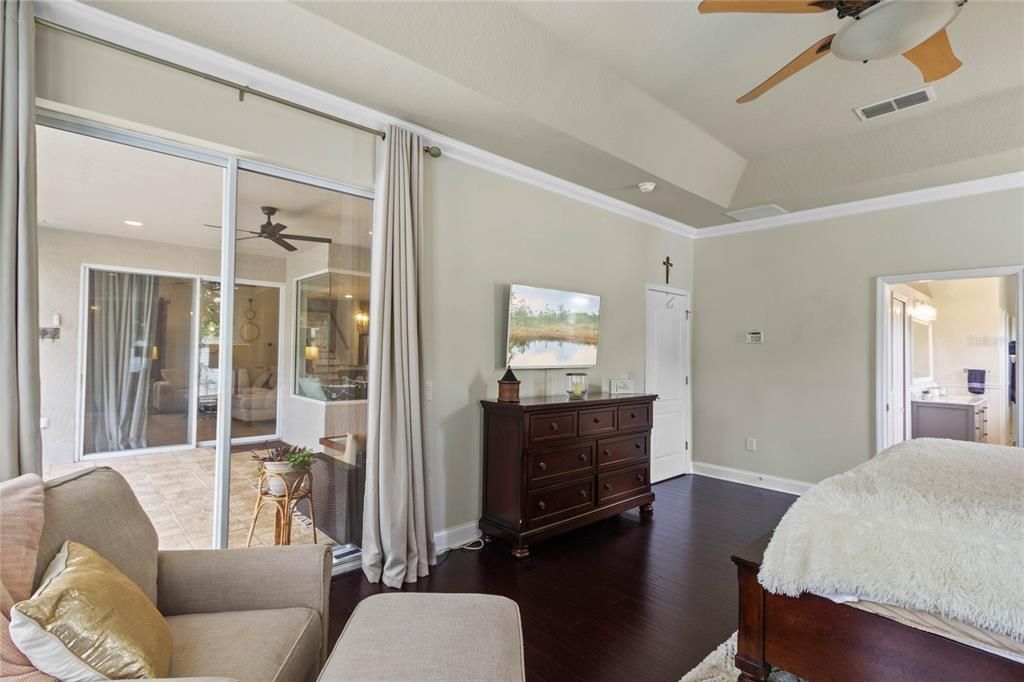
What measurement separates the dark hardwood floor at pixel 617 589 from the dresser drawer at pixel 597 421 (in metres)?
0.80

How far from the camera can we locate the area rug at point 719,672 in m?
2.18

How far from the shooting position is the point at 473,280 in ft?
12.4

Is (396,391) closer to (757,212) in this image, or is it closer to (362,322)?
(362,322)

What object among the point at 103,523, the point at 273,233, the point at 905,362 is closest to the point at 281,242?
the point at 273,233

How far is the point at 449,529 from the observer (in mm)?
3590

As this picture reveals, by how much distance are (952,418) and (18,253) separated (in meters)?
8.24

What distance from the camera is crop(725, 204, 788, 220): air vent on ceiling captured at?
4.95m

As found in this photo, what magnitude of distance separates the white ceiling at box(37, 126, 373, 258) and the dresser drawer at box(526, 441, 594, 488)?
6.30 ft

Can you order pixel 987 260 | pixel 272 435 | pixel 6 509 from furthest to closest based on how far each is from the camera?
pixel 987 260
pixel 272 435
pixel 6 509

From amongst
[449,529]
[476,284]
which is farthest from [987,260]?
[449,529]

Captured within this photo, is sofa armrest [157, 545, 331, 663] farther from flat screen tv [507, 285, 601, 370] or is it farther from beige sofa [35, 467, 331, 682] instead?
flat screen tv [507, 285, 601, 370]

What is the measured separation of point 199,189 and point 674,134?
129 inches

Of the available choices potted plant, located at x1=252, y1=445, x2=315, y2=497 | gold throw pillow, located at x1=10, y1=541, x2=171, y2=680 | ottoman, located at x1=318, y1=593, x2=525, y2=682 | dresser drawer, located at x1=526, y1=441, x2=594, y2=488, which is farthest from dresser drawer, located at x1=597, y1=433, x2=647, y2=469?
gold throw pillow, located at x1=10, y1=541, x2=171, y2=680

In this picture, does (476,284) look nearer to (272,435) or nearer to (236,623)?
(272,435)
